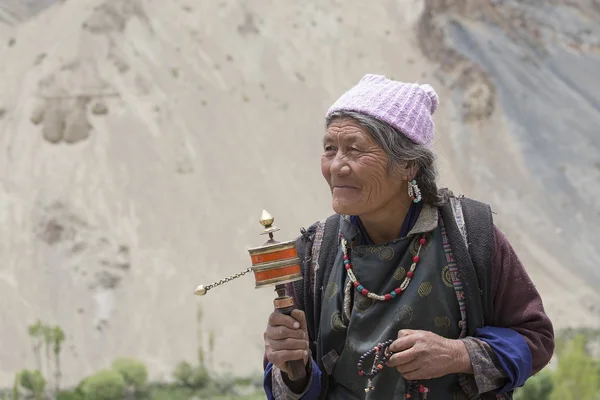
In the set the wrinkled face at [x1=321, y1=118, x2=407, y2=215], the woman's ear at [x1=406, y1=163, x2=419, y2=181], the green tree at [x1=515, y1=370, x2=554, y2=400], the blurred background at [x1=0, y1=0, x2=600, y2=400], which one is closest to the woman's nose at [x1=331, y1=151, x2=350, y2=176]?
the wrinkled face at [x1=321, y1=118, x2=407, y2=215]

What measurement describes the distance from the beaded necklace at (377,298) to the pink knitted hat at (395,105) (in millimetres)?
209

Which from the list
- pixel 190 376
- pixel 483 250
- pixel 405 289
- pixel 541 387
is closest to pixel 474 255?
pixel 483 250

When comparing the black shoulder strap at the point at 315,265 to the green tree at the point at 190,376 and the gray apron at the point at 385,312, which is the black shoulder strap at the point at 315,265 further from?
the green tree at the point at 190,376

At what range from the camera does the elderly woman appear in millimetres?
1548

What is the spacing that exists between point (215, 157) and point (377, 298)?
303 centimetres

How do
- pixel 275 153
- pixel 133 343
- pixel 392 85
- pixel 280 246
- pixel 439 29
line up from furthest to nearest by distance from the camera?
1. pixel 439 29
2. pixel 275 153
3. pixel 133 343
4. pixel 392 85
5. pixel 280 246

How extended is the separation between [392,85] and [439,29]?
3461mm

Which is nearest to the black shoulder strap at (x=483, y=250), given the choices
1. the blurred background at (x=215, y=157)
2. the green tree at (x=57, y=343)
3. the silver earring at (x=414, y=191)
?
the silver earring at (x=414, y=191)

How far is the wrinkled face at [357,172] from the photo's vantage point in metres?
1.57

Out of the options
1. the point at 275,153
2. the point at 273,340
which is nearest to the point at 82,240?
the point at 275,153

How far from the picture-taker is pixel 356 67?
4754 millimetres

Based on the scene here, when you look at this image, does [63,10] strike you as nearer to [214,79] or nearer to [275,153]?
[214,79]

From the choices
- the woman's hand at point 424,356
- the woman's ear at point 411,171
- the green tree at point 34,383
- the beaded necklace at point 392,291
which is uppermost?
the woman's ear at point 411,171

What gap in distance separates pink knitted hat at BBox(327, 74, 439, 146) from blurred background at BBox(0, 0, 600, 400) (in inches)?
111
